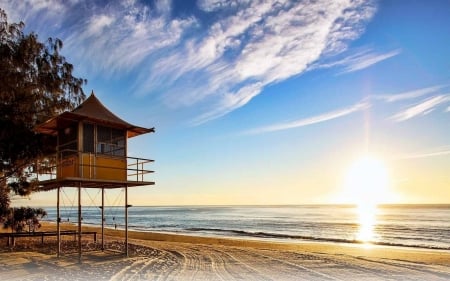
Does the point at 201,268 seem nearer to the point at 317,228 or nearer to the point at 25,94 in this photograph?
the point at 25,94

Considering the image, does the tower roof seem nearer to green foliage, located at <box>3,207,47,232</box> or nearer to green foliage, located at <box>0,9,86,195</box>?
green foliage, located at <box>0,9,86,195</box>

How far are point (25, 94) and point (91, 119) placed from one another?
354 cm

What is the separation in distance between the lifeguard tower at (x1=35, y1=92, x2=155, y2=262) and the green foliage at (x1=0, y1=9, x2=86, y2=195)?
88cm

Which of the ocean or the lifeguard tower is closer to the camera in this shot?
the lifeguard tower

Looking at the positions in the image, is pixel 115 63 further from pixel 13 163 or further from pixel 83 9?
pixel 13 163

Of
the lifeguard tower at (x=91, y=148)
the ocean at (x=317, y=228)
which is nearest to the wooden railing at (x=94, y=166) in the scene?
the lifeguard tower at (x=91, y=148)

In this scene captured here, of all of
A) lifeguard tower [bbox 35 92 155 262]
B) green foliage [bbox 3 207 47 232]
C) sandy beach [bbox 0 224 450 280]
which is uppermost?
lifeguard tower [bbox 35 92 155 262]

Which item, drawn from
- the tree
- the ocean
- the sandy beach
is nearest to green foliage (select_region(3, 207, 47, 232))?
the tree

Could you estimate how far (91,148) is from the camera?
1467cm

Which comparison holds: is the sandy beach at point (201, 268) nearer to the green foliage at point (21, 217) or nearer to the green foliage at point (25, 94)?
the green foliage at point (25, 94)

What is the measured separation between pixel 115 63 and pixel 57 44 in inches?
99.2

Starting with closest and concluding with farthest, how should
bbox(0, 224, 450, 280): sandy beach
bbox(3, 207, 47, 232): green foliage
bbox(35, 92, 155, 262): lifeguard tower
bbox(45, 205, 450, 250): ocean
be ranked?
bbox(0, 224, 450, 280): sandy beach → bbox(35, 92, 155, 262): lifeguard tower → bbox(3, 207, 47, 232): green foliage → bbox(45, 205, 450, 250): ocean

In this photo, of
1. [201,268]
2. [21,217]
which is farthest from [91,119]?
[21,217]

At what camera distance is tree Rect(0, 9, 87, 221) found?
1500 cm
